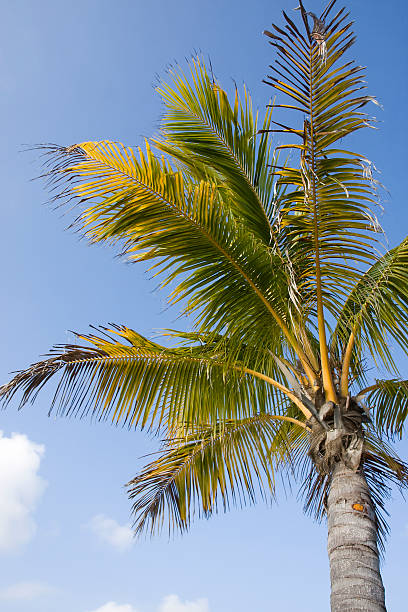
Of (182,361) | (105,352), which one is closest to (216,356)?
(182,361)

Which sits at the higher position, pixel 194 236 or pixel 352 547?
pixel 194 236

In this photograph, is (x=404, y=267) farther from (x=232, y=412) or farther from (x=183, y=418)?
(x=183, y=418)

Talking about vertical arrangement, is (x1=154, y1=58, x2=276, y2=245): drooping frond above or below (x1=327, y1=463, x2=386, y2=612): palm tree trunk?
above

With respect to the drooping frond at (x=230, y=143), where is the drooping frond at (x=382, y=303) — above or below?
below

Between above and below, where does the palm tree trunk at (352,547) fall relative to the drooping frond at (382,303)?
below

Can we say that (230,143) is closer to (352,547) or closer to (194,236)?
(194,236)

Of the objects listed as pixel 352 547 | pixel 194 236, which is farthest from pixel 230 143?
pixel 352 547

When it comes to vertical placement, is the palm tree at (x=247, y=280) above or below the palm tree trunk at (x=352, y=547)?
above

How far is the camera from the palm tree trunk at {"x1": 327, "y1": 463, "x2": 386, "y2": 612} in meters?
4.10

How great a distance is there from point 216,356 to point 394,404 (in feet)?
6.19

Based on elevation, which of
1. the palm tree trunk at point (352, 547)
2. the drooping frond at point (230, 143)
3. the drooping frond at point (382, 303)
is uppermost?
the drooping frond at point (230, 143)

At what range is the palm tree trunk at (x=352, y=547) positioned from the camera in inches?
161

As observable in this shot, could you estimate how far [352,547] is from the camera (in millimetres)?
4328

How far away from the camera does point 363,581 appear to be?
4141 millimetres
